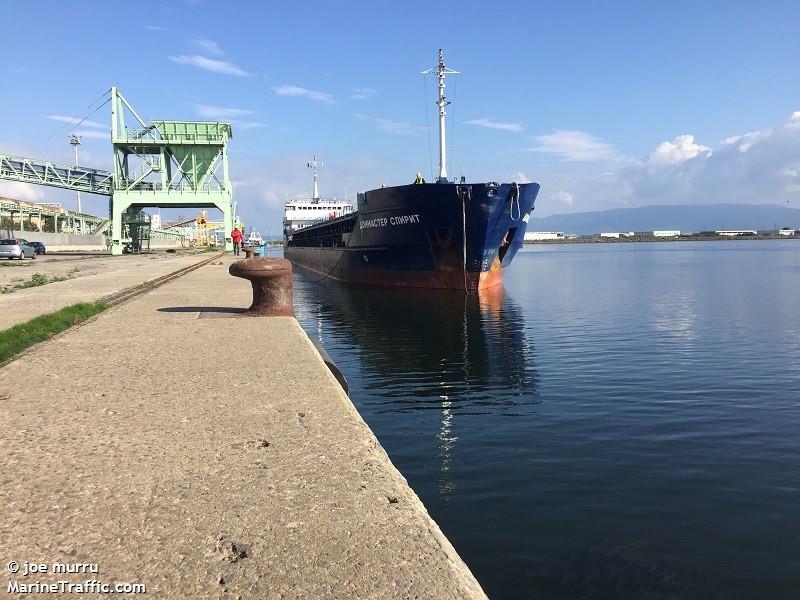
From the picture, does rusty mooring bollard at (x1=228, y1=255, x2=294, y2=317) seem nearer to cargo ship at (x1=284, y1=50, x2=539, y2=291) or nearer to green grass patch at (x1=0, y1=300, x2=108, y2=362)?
green grass patch at (x1=0, y1=300, x2=108, y2=362)

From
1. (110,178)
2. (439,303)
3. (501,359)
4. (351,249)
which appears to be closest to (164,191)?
(110,178)

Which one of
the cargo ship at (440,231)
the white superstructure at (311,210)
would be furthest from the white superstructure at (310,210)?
the cargo ship at (440,231)

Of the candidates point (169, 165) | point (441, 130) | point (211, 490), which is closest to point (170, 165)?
point (169, 165)

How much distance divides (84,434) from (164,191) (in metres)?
48.7

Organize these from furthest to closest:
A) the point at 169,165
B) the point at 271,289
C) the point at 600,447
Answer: the point at 169,165 → the point at 271,289 → the point at 600,447

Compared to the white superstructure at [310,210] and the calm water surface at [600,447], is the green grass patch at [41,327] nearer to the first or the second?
the calm water surface at [600,447]

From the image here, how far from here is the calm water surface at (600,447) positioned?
4434mm

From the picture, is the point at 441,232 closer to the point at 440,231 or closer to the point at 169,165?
the point at 440,231

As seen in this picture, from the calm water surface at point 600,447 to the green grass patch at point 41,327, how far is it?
4666mm

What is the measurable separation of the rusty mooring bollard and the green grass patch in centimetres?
283


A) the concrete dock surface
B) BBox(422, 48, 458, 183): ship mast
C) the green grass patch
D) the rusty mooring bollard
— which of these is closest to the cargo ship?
BBox(422, 48, 458, 183): ship mast

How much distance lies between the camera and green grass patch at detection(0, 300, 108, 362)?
7875mm

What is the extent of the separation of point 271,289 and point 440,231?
Answer: 16477 mm

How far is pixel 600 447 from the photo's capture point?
278 inches
